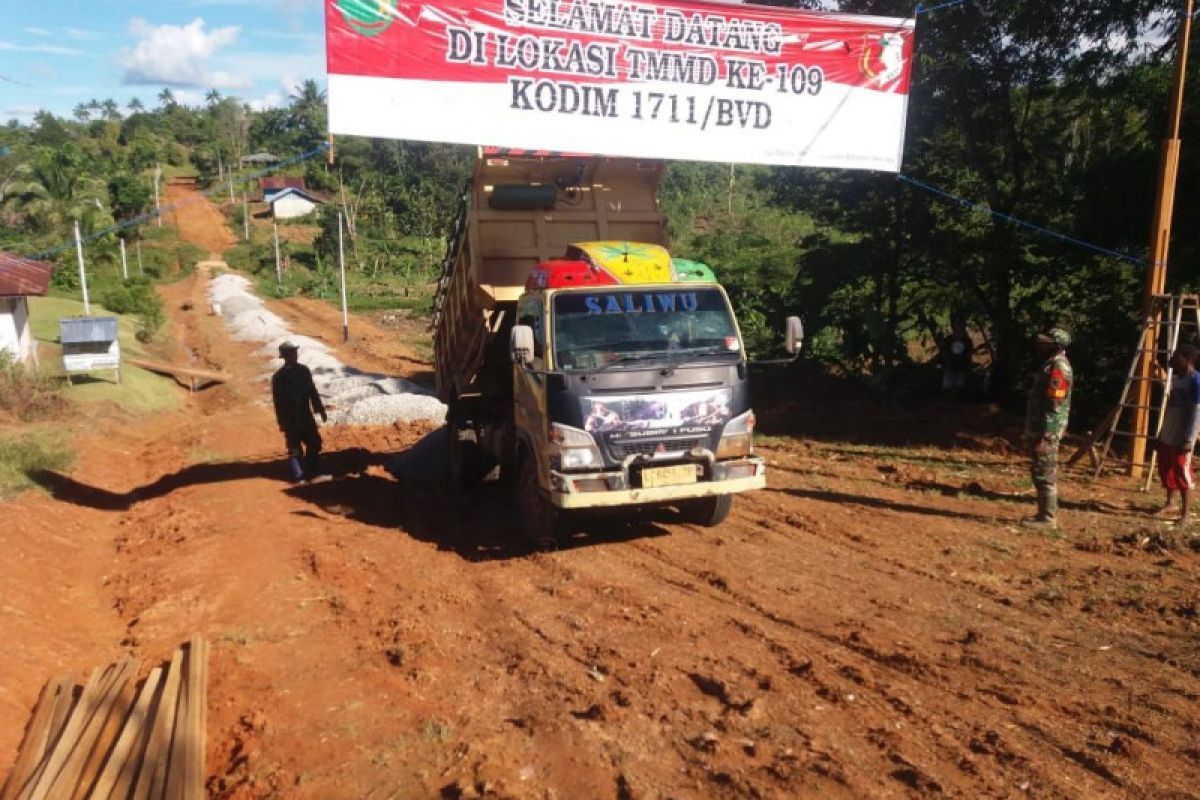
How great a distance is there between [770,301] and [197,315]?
994 inches

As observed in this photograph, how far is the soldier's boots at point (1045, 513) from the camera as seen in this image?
8.62 metres

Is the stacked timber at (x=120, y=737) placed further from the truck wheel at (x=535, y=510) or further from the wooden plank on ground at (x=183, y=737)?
the truck wheel at (x=535, y=510)

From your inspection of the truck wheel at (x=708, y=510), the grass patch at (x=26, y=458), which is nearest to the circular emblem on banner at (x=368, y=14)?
the truck wheel at (x=708, y=510)

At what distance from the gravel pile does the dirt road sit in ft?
12.3

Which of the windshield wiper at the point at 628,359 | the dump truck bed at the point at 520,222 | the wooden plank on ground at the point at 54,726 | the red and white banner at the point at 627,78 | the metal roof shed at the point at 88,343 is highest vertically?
the red and white banner at the point at 627,78

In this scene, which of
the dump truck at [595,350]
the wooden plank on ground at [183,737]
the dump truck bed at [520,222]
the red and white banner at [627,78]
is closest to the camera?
the wooden plank on ground at [183,737]

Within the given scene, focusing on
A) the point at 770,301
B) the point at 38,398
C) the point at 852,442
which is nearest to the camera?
the point at 852,442

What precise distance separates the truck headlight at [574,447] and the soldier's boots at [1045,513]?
177 inches

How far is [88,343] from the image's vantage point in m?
16.6

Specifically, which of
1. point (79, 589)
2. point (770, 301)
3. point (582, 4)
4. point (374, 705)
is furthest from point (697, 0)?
point (770, 301)

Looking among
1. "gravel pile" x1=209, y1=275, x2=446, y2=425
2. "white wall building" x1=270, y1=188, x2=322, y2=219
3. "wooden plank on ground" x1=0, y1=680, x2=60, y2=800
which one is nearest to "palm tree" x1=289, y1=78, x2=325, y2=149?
"white wall building" x1=270, y1=188, x2=322, y2=219

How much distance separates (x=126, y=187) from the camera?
56.2 m

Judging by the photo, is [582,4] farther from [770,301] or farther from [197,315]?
[197,315]

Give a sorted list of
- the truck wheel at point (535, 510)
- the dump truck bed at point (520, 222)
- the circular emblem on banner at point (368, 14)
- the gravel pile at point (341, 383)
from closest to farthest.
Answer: the truck wheel at point (535, 510) < the circular emblem on banner at point (368, 14) < the dump truck bed at point (520, 222) < the gravel pile at point (341, 383)
